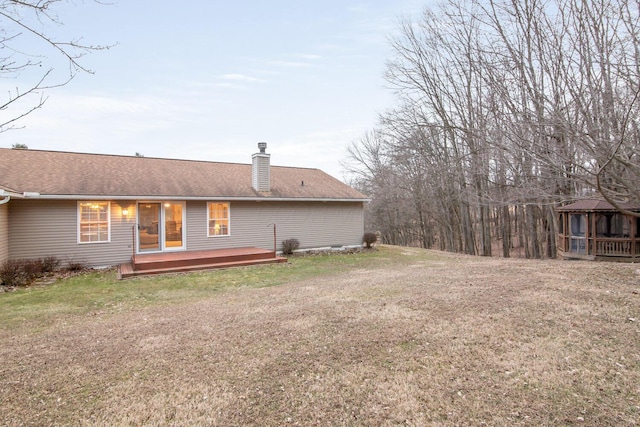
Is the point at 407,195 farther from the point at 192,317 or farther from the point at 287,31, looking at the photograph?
the point at 192,317

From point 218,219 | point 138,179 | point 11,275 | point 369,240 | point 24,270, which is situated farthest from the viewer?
Answer: point 369,240

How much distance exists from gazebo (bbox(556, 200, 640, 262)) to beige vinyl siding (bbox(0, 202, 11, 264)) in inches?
709

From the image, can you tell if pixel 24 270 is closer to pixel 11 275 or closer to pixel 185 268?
pixel 11 275

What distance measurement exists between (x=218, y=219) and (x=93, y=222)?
3655mm

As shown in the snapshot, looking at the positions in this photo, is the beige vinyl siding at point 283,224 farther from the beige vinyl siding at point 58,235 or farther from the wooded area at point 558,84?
the wooded area at point 558,84

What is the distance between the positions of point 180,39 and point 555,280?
13.5 m

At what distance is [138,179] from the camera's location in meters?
11.3

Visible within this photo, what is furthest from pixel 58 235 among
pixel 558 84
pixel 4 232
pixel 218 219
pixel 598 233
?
pixel 598 233

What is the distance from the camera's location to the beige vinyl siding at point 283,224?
37.8 ft

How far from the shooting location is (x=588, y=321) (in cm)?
431

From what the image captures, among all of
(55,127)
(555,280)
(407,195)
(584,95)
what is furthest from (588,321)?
(407,195)

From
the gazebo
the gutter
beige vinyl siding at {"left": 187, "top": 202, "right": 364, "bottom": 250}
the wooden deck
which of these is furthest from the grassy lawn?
the gazebo

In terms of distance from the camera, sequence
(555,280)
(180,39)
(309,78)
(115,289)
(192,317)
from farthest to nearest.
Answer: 1. (309,78)
2. (180,39)
3. (115,289)
4. (555,280)
5. (192,317)

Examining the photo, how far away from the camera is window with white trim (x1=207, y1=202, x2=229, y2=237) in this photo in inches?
461
